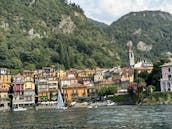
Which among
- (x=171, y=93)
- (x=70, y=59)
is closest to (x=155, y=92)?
(x=171, y=93)

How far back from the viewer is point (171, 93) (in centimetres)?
11031

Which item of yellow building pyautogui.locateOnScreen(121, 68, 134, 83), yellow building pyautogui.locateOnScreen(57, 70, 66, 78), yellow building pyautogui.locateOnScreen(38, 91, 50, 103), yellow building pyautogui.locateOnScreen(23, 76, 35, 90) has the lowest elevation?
yellow building pyautogui.locateOnScreen(38, 91, 50, 103)

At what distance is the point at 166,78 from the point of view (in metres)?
120

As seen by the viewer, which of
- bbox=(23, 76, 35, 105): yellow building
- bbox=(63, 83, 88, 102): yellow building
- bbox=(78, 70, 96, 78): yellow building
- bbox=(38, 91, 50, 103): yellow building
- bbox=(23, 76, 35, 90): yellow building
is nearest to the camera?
bbox=(23, 76, 35, 105): yellow building

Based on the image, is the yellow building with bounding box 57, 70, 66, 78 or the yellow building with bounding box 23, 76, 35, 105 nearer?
the yellow building with bounding box 23, 76, 35, 105

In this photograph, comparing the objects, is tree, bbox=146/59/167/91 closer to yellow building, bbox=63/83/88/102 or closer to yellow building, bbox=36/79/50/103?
yellow building, bbox=63/83/88/102

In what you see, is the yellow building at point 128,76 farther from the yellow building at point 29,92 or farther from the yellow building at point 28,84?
the yellow building at point 29,92

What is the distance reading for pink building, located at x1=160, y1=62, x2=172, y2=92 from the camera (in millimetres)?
117519

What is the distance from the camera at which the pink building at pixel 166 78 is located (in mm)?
117519

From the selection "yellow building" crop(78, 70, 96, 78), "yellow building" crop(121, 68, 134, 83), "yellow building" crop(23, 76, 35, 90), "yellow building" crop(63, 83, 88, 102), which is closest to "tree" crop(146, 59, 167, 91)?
"yellow building" crop(121, 68, 134, 83)

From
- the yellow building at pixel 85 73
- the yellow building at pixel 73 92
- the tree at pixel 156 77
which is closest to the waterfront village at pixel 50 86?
the yellow building at pixel 73 92

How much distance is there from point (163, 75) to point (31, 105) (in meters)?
36.2

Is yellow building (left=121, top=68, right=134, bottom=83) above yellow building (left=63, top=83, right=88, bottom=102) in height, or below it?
above

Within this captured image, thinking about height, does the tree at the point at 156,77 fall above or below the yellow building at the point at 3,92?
above
